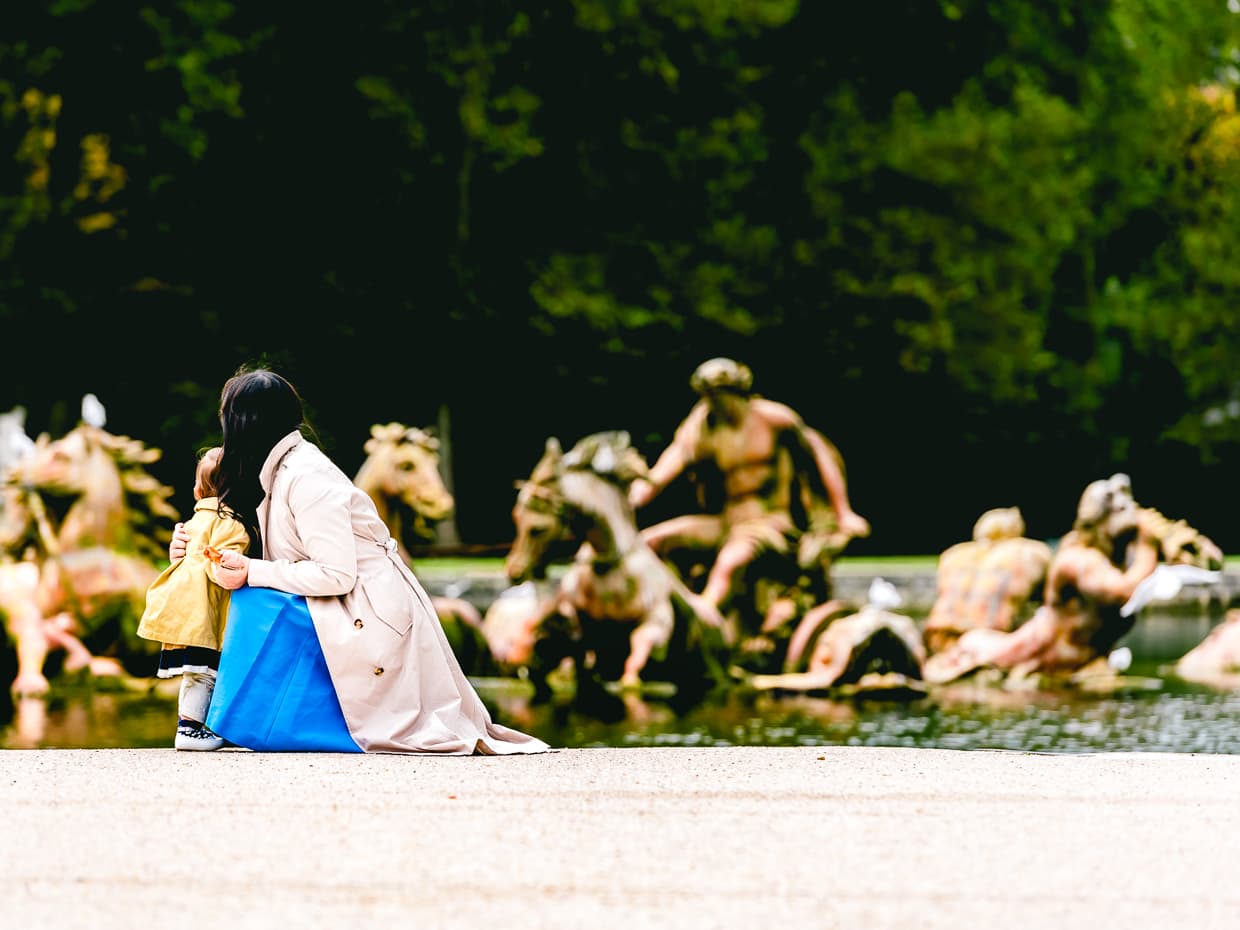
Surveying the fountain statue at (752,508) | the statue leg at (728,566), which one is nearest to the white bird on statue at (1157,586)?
the fountain statue at (752,508)

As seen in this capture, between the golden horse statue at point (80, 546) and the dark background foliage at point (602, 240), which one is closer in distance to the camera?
the golden horse statue at point (80, 546)

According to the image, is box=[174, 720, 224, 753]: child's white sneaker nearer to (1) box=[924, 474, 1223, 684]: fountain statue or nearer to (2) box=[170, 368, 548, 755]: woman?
(2) box=[170, 368, 548, 755]: woman

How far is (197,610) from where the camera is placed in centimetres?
650

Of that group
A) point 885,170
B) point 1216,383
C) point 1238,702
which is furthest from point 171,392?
point 1238,702

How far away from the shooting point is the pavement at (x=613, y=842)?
4367 mm

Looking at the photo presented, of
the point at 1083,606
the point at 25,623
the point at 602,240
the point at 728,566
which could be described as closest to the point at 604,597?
the point at 728,566

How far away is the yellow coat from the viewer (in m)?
6.46

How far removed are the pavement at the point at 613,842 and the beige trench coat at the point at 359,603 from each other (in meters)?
0.16

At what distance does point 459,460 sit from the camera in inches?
1118

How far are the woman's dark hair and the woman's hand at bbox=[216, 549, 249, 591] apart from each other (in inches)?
7.4

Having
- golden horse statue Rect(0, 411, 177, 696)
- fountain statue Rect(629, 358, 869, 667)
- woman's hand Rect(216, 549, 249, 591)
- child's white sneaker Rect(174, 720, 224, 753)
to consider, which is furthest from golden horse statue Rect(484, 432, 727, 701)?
woman's hand Rect(216, 549, 249, 591)

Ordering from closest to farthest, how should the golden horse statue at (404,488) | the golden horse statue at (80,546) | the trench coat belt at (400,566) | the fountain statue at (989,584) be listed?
the trench coat belt at (400,566) < the golden horse statue at (80,546) < the golden horse statue at (404,488) < the fountain statue at (989,584)

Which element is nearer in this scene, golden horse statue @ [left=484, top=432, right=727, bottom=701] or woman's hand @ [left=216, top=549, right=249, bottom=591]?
woman's hand @ [left=216, top=549, right=249, bottom=591]

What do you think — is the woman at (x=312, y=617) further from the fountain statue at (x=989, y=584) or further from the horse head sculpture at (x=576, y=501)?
the fountain statue at (x=989, y=584)
